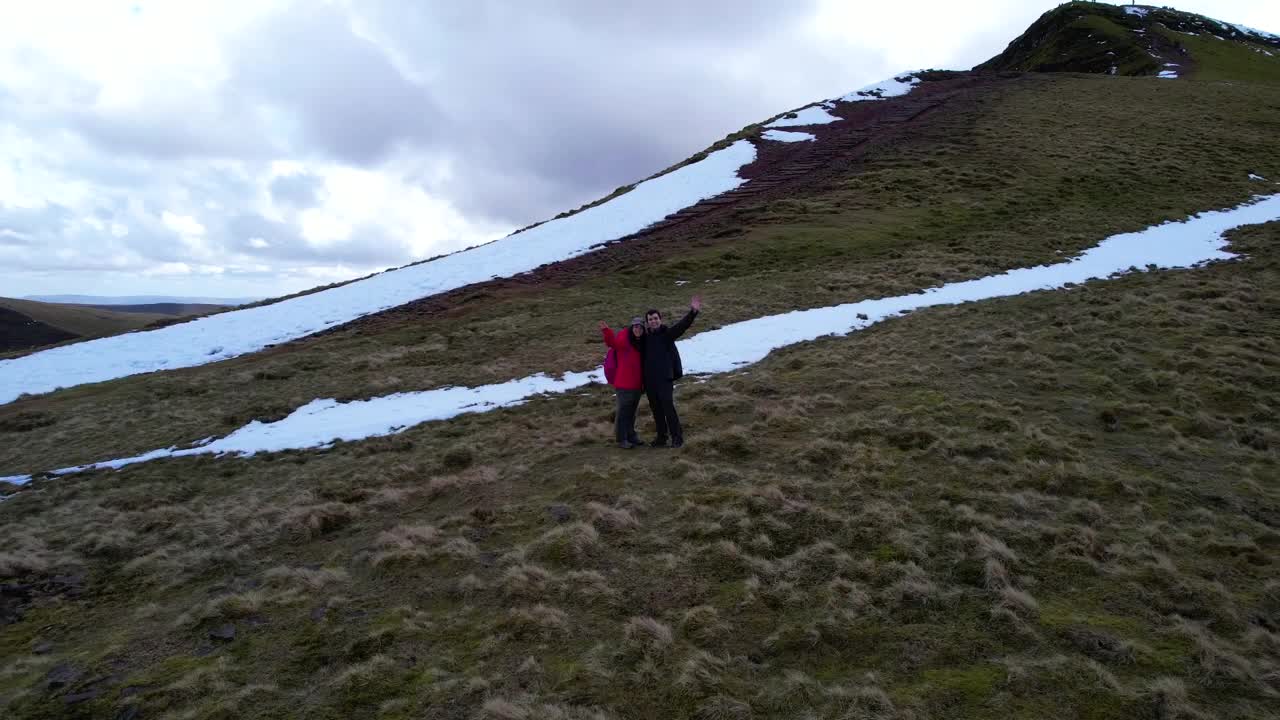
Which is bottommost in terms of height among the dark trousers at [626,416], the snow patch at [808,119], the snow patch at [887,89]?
the dark trousers at [626,416]

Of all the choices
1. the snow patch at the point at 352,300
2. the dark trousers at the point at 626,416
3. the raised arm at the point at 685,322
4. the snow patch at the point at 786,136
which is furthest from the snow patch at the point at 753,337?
the snow patch at the point at 786,136

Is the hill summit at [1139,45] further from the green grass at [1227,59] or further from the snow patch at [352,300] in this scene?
the snow patch at [352,300]

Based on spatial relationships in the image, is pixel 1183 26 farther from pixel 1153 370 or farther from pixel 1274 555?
pixel 1274 555

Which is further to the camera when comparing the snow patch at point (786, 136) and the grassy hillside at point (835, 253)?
the snow patch at point (786, 136)

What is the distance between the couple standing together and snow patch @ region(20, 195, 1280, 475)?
5.07m

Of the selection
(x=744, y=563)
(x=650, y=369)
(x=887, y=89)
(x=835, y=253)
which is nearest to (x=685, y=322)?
(x=650, y=369)

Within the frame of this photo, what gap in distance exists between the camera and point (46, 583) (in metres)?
8.09

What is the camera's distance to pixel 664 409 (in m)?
10.8

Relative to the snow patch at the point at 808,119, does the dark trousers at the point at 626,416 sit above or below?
below

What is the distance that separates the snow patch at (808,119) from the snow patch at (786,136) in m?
1.62

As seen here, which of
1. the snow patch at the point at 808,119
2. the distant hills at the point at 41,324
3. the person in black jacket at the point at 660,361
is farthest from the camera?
the distant hills at the point at 41,324

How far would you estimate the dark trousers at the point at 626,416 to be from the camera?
10953 mm

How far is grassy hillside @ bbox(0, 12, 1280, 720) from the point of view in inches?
204

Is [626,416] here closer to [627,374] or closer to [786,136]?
[627,374]
